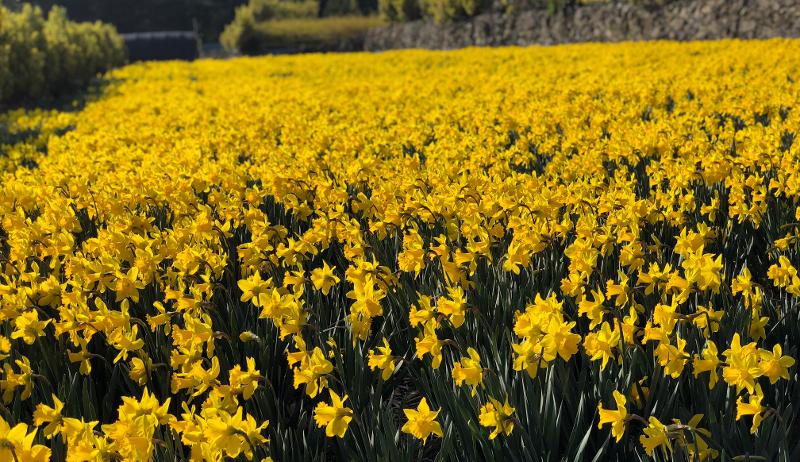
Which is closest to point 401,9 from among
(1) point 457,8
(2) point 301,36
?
(1) point 457,8

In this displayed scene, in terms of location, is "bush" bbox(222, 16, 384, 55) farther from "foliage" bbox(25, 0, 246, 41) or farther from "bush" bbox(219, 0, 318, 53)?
"foliage" bbox(25, 0, 246, 41)

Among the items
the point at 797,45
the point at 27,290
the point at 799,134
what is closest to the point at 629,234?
the point at 27,290

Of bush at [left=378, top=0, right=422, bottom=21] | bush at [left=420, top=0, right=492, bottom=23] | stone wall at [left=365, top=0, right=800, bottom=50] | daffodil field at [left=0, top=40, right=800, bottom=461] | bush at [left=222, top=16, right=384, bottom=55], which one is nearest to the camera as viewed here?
daffodil field at [left=0, top=40, right=800, bottom=461]

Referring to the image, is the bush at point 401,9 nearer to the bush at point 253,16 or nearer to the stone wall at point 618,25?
the stone wall at point 618,25

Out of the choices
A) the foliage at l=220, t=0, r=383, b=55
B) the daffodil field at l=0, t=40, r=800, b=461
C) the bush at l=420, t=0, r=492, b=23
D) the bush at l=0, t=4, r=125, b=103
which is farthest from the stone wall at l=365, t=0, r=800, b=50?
the bush at l=0, t=4, r=125, b=103

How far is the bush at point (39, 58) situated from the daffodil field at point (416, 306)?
12.7 meters

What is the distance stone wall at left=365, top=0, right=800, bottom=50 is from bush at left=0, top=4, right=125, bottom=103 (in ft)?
56.3

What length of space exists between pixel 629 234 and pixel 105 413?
243 cm

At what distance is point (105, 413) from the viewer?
2.89m

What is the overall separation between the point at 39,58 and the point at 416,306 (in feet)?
63.4

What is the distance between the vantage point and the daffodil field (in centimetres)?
229

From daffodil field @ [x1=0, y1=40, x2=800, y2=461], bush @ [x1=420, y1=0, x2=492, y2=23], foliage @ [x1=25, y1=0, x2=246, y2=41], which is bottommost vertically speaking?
daffodil field @ [x1=0, y1=40, x2=800, y2=461]

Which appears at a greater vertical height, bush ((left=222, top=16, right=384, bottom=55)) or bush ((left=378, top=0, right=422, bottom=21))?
bush ((left=378, top=0, right=422, bottom=21))

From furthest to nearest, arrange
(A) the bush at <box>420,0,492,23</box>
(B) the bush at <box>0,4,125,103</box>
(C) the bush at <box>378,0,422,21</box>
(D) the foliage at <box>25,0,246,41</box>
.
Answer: (D) the foliage at <box>25,0,246,41</box>
(C) the bush at <box>378,0,422,21</box>
(A) the bush at <box>420,0,492,23</box>
(B) the bush at <box>0,4,125,103</box>
